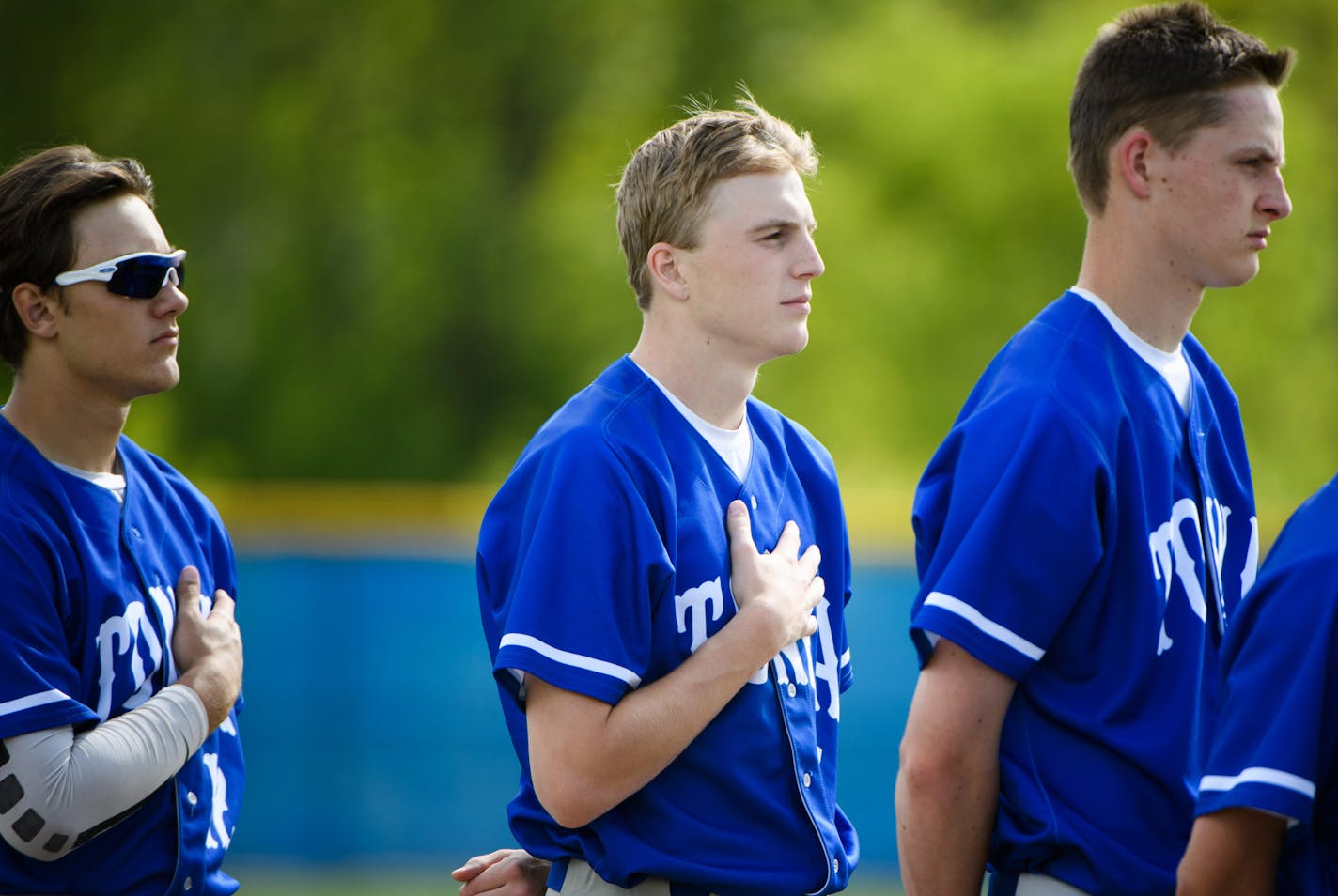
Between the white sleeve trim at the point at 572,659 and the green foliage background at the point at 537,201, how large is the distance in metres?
14.6

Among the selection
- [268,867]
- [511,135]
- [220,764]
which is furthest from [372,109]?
[220,764]

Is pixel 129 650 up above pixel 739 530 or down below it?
below

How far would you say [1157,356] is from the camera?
270cm

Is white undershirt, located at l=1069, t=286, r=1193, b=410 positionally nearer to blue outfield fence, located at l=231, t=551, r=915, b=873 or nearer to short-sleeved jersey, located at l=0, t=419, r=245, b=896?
short-sleeved jersey, located at l=0, t=419, r=245, b=896

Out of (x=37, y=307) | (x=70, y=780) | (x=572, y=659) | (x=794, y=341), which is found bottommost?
(x=70, y=780)

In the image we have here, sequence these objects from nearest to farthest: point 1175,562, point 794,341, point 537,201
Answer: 1. point 1175,562
2. point 794,341
3. point 537,201

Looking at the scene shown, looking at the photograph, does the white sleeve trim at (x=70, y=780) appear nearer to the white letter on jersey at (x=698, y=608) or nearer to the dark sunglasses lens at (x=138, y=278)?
the dark sunglasses lens at (x=138, y=278)

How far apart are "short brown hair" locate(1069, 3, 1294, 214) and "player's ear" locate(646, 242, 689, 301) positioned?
2.51ft

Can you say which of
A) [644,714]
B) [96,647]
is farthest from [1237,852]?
[96,647]

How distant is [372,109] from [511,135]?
1.91 metres

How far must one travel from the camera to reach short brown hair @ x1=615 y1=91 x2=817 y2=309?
9.21 feet

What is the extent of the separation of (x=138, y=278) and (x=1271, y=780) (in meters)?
2.27

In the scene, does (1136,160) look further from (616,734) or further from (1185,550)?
(616,734)

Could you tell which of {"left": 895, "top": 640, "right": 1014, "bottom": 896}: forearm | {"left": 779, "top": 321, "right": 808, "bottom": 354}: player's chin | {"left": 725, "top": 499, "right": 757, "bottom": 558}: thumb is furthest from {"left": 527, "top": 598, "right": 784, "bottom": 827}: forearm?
{"left": 779, "top": 321, "right": 808, "bottom": 354}: player's chin
